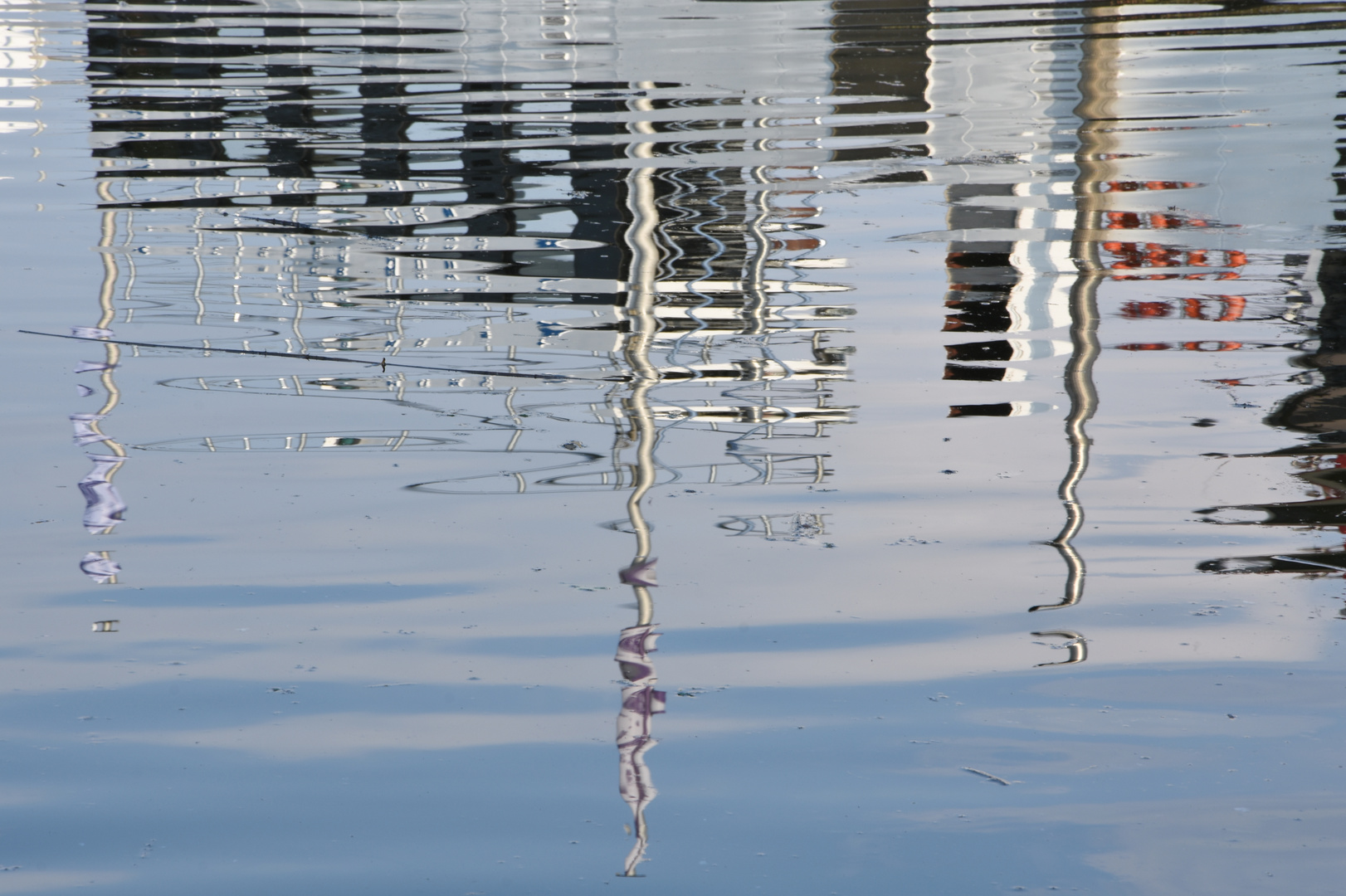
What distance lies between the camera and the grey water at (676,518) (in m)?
2.17

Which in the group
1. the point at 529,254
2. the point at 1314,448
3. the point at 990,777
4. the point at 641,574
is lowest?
the point at 990,777

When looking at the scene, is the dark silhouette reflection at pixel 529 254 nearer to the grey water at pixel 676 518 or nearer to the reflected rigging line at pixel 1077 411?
the grey water at pixel 676 518

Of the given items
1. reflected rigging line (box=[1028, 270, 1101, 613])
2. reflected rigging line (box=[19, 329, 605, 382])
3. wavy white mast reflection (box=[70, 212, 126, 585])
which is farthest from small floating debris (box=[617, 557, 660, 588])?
reflected rigging line (box=[19, 329, 605, 382])

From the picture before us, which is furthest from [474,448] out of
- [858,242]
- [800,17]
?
[800,17]

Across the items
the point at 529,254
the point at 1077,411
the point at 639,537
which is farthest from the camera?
the point at 529,254

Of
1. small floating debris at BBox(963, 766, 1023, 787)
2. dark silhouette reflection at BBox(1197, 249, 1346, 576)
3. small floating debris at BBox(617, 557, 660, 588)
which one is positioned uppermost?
dark silhouette reflection at BBox(1197, 249, 1346, 576)

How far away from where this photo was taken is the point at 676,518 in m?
3.28

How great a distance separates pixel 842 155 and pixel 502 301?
9.25 feet

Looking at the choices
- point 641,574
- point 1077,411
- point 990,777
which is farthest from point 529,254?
point 990,777

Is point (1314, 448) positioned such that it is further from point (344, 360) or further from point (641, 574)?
A: point (344, 360)

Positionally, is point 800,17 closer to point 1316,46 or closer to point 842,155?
point 1316,46

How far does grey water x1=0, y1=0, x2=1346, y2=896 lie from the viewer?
217 centimetres

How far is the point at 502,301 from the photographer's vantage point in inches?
194

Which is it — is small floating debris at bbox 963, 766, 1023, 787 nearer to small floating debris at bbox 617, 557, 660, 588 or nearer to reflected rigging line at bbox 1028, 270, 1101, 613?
reflected rigging line at bbox 1028, 270, 1101, 613
